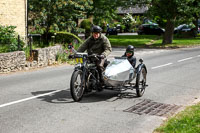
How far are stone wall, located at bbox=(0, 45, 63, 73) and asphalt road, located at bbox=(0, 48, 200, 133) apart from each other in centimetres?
113

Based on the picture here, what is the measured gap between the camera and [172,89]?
31.7ft

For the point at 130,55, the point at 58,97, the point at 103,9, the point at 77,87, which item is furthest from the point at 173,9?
the point at 77,87

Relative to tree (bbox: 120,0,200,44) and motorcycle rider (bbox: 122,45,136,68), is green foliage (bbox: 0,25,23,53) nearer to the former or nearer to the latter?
motorcycle rider (bbox: 122,45,136,68)

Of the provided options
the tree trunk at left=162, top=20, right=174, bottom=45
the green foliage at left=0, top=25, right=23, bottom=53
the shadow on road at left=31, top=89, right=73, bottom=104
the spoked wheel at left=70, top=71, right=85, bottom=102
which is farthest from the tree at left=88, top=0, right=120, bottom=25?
the spoked wheel at left=70, top=71, right=85, bottom=102

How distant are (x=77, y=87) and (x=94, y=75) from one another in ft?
2.15

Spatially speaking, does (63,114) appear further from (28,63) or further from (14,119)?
(28,63)

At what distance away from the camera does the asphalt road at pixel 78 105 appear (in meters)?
5.93

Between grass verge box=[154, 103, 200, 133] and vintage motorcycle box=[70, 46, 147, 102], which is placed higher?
vintage motorcycle box=[70, 46, 147, 102]

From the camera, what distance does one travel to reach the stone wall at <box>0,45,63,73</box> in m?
12.9

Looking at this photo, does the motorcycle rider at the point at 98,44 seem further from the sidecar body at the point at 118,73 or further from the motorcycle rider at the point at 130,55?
the motorcycle rider at the point at 130,55

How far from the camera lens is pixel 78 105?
24.2 ft

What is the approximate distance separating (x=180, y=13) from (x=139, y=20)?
29.9 meters

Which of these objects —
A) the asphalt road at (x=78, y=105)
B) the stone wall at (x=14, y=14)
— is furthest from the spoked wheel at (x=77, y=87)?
the stone wall at (x=14, y=14)

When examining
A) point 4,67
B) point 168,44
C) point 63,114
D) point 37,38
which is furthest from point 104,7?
point 63,114
